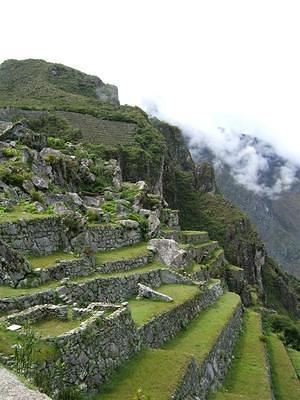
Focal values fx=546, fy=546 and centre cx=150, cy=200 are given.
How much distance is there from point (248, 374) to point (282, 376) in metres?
3.42

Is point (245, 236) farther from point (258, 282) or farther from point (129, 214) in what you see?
point (129, 214)

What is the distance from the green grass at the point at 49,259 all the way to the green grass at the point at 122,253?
45.9 inches


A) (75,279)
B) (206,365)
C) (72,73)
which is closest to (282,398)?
(206,365)

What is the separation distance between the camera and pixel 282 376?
834 inches

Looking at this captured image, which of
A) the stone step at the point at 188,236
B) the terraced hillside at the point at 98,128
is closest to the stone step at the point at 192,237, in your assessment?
the stone step at the point at 188,236

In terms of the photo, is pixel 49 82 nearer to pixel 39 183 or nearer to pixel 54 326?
pixel 39 183

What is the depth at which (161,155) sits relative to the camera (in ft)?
255

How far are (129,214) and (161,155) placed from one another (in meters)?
50.3

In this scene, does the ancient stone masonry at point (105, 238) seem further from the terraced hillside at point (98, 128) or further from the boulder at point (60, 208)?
the terraced hillside at point (98, 128)

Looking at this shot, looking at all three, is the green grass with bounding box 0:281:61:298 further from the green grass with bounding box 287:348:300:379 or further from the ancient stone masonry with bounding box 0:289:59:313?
Result: the green grass with bounding box 287:348:300:379

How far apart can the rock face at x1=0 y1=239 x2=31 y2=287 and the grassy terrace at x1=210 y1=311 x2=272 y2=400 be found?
240 inches

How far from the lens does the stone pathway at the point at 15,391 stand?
7520mm

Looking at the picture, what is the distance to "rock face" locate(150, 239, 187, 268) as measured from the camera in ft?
79.7

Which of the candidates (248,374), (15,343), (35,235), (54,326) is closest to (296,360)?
(248,374)
